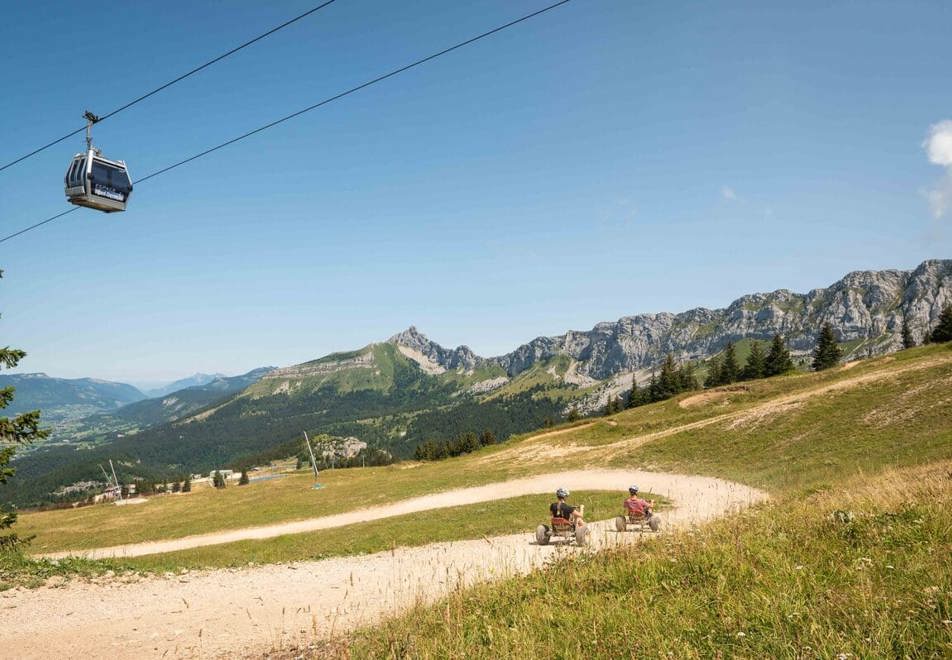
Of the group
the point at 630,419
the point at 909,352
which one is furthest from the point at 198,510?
the point at 909,352

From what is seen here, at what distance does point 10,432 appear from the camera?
17812 mm

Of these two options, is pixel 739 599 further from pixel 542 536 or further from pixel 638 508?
pixel 638 508

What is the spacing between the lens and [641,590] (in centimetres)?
646

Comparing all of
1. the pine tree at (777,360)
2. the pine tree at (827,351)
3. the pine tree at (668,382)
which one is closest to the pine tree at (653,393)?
the pine tree at (668,382)

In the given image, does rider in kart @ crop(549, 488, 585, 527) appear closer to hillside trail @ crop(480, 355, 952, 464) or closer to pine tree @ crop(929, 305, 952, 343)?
hillside trail @ crop(480, 355, 952, 464)

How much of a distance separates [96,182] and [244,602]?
43.8ft

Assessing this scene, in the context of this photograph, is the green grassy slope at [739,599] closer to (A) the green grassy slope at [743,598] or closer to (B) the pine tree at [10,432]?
(A) the green grassy slope at [743,598]

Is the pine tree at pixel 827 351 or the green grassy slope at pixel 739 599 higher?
the green grassy slope at pixel 739 599

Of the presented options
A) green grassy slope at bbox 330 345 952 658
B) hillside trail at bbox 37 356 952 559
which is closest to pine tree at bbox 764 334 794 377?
hillside trail at bbox 37 356 952 559

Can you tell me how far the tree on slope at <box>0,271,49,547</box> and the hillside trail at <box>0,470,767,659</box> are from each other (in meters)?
7.96

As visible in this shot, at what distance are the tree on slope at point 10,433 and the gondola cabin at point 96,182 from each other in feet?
25.2

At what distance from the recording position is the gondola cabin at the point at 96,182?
14.7 m

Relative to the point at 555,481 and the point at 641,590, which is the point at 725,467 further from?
the point at 641,590

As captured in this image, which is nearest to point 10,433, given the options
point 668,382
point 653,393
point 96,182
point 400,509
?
point 96,182
